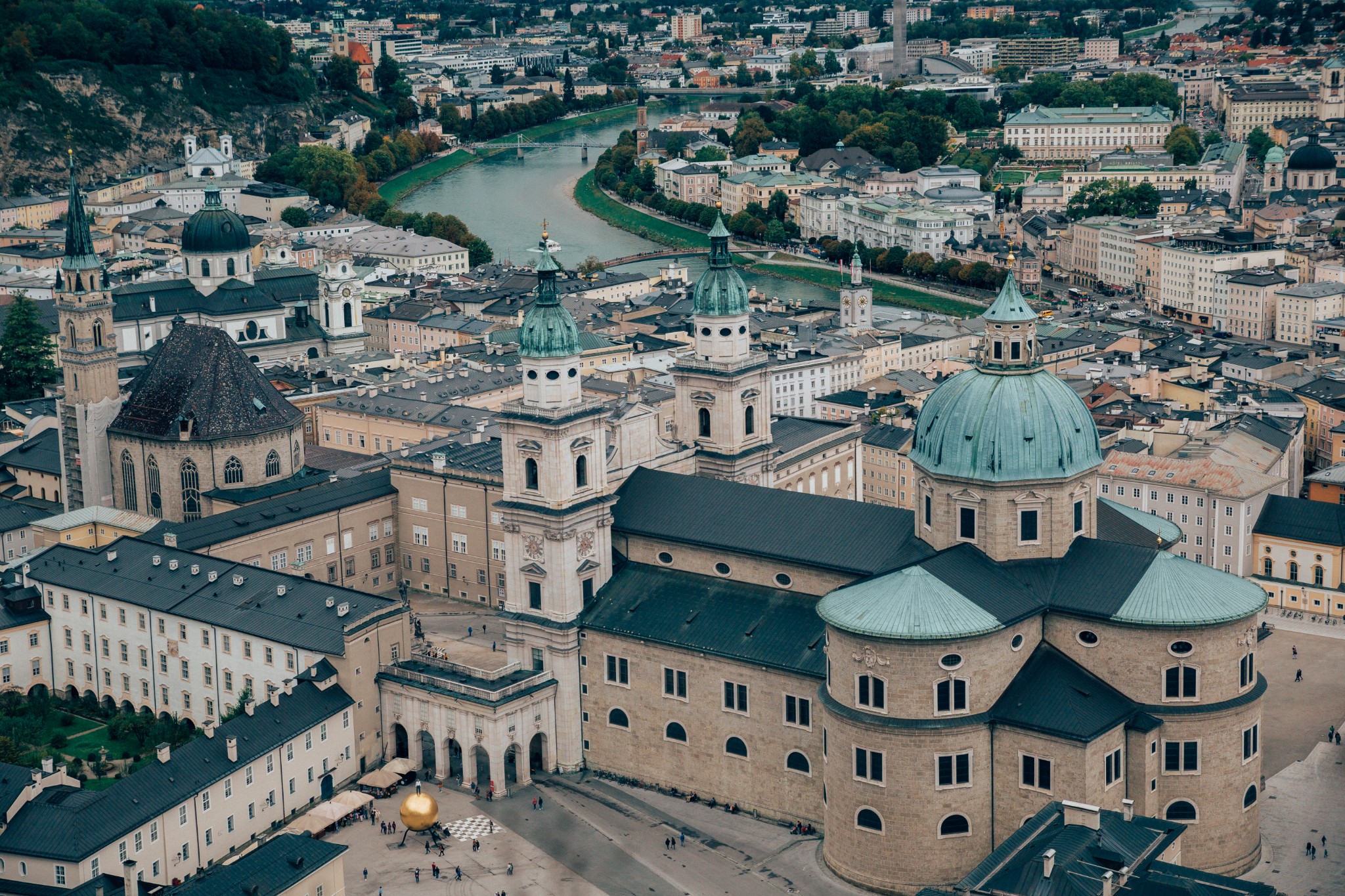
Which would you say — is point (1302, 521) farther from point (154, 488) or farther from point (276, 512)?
point (154, 488)

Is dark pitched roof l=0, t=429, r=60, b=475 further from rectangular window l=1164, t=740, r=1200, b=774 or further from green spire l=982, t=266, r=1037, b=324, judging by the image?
rectangular window l=1164, t=740, r=1200, b=774

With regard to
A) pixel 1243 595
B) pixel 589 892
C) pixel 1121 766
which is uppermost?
pixel 1243 595

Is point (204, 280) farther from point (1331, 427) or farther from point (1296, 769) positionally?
point (1296, 769)

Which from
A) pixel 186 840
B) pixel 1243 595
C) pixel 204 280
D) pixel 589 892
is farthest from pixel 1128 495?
pixel 204 280

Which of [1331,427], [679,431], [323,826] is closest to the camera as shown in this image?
[323,826]

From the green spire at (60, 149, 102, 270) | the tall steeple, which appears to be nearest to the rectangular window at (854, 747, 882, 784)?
the tall steeple

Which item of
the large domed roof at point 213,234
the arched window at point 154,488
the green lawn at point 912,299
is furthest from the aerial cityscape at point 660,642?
the green lawn at point 912,299

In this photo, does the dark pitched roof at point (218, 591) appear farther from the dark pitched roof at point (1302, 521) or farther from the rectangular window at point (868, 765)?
the dark pitched roof at point (1302, 521)
